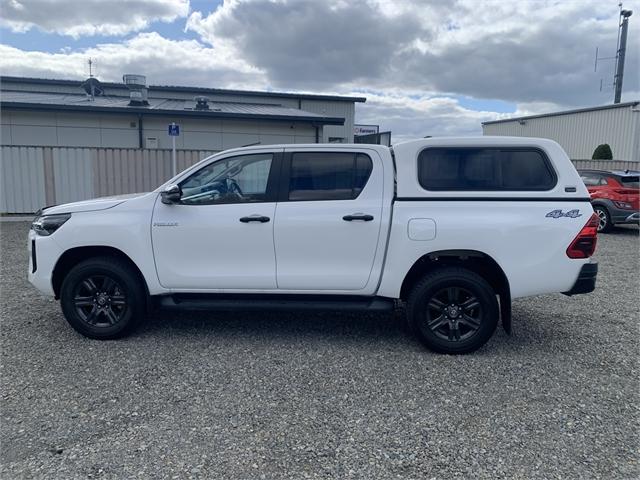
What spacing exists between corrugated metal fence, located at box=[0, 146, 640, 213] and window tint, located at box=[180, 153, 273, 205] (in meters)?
11.0

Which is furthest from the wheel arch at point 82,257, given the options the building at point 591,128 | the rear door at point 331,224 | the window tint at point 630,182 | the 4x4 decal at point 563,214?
the building at point 591,128

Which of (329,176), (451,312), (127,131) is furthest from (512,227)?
(127,131)

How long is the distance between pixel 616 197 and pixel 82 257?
12245mm

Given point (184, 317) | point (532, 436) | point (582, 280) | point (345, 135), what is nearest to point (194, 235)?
point (184, 317)

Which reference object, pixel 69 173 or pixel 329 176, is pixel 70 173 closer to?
pixel 69 173

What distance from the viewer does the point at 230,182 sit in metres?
4.72

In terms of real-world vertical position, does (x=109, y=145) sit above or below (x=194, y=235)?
above

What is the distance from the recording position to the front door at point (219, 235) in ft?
15.0

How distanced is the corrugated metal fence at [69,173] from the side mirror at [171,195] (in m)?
11.1

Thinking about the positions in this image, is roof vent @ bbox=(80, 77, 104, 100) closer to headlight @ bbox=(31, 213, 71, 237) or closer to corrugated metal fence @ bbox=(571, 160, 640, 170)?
headlight @ bbox=(31, 213, 71, 237)

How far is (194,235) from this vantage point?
460cm

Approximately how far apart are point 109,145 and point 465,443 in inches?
678

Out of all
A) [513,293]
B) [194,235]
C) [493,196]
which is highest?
[493,196]

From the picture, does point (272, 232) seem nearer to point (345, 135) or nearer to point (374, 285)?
point (374, 285)
